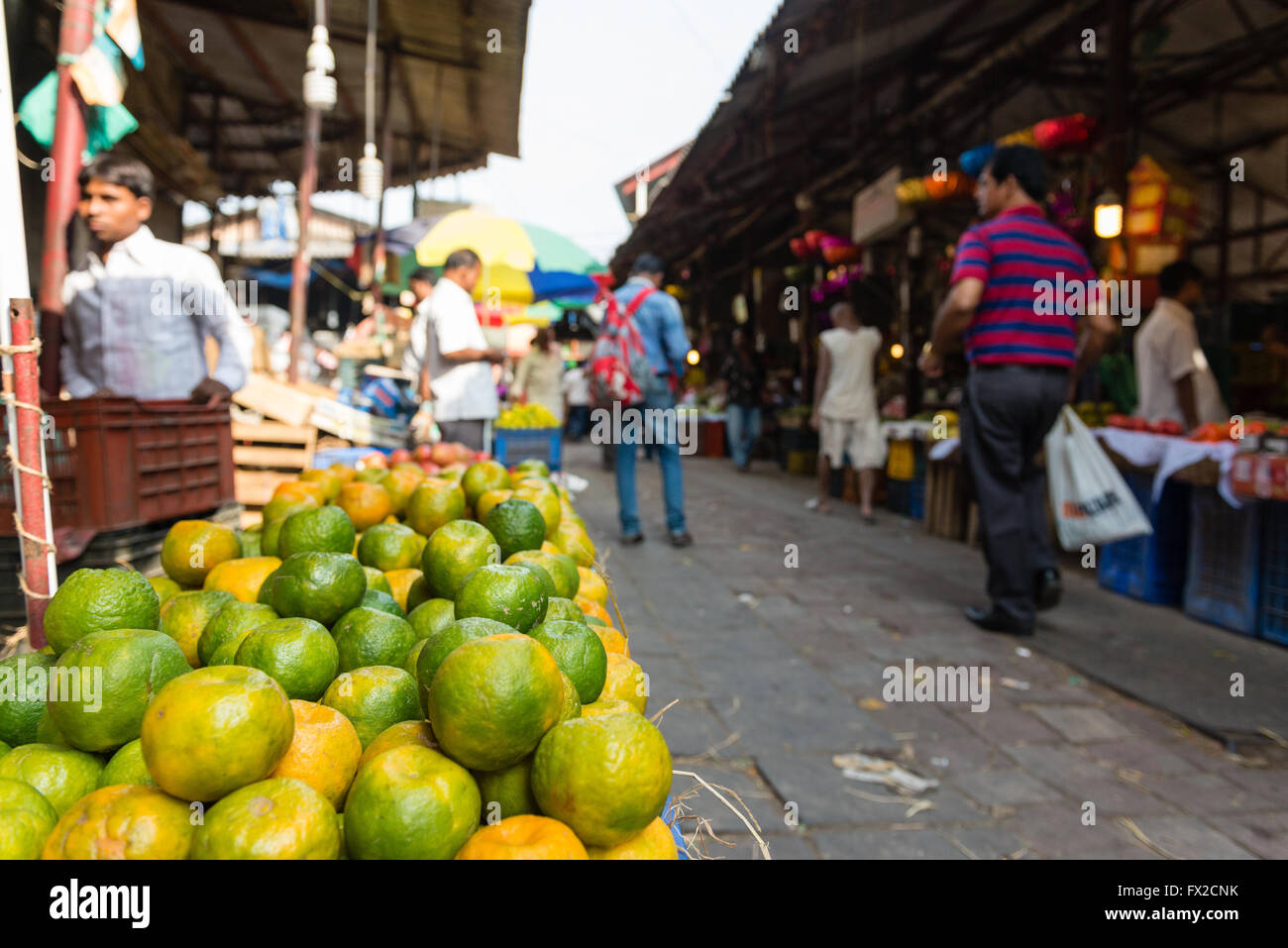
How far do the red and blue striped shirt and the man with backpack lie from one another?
2.46 m

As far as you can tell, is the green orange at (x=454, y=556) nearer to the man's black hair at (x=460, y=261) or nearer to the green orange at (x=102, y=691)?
the green orange at (x=102, y=691)

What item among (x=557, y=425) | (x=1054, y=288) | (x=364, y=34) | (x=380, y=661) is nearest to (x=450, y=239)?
(x=364, y=34)

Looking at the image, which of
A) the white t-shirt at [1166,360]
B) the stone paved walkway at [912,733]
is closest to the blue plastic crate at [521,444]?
the stone paved walkway at [912,733]

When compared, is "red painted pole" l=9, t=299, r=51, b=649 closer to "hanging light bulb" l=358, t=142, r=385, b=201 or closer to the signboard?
"hanging light bulb" l=358, t=142, r=385, b=201

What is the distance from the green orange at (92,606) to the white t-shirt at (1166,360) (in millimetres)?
6311

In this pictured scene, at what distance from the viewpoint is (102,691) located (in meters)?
1.09

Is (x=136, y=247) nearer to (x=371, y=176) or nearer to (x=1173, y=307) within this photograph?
(x=371, y=176)

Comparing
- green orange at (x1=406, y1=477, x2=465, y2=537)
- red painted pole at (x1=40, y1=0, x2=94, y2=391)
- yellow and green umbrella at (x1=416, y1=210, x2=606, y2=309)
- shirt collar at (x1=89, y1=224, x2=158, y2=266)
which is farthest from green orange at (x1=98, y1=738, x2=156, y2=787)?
yellow and green umbrella at (x1=416, y1=210, x2=606, y2=309)

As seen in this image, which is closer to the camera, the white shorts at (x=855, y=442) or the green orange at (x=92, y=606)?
the green orange at (x=92, y=606)

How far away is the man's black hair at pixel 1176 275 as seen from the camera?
567 centimetres

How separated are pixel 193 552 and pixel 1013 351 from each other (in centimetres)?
403

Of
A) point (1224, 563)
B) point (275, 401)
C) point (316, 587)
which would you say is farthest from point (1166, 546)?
point (275, 401)

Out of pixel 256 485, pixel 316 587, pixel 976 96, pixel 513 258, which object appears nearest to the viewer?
pixel 316 587
